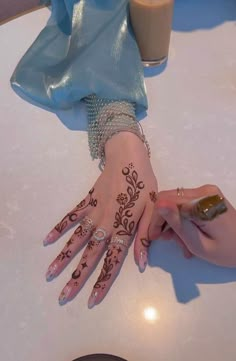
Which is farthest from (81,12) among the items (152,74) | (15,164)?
(15,164)

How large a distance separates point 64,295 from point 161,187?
A: 18 centimetres

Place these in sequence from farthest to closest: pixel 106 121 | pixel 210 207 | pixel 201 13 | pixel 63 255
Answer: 1. pixel 201 13
2. pixel 106 121
3. pixel 63 255
4. pixel 210 207

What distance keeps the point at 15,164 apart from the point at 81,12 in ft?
0.83

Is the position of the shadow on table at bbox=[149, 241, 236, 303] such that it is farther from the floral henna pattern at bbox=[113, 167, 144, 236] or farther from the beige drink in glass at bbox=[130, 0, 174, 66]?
the beige drink in glass at bbox=[130, 0, 174, 66]

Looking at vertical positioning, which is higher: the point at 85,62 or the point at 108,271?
the point at 85,62

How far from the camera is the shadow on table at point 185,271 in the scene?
47 centimetres

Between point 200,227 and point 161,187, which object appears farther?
point 161,187

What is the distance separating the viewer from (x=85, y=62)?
2.05ft

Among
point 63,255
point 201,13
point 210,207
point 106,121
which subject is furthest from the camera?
point 201,13

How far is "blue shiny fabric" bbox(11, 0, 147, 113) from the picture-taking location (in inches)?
24.5

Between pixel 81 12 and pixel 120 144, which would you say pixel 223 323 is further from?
pixel 81 12

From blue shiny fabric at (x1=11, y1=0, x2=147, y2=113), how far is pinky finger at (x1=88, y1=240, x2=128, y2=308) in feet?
0.74

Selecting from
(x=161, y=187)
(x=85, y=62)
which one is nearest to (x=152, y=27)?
(x=85, y=62)

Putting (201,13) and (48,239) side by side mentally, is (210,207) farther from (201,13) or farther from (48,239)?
(201,13)
